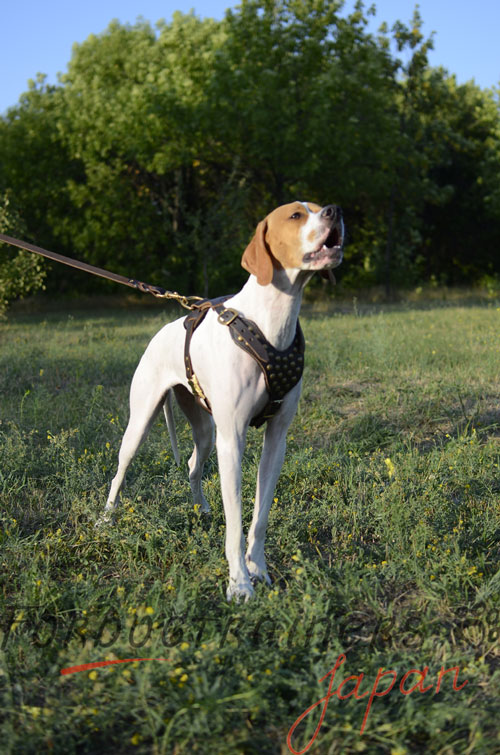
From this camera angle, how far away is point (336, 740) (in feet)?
7.04

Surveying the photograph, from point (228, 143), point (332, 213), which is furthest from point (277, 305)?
point (228, 143)

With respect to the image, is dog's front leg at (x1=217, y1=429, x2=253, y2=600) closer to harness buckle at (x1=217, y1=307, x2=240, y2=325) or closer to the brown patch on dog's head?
harness buckle at (x1=217, y1=307, x2=240, y2=325)

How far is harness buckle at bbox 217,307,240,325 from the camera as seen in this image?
3.03 metres

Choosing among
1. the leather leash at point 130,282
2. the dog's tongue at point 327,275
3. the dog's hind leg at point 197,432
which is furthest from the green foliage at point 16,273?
the dog's tongue at point 327,275

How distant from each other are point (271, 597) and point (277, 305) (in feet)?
4.30

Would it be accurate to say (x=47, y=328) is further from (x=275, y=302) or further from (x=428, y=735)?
(x=428, y=735)

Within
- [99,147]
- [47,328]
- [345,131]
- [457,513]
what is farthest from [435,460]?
[99,147]

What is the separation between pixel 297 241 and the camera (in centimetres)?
280

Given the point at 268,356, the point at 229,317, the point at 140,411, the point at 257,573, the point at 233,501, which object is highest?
the point at 229,317

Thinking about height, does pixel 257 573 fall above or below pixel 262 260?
below

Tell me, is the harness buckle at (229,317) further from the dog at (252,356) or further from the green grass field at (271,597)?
the green grass field at (271,597)

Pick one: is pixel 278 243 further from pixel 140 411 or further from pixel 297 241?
pixel 140 411

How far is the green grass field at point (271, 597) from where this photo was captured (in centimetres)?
220

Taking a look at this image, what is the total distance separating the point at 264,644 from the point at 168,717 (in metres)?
0.53
